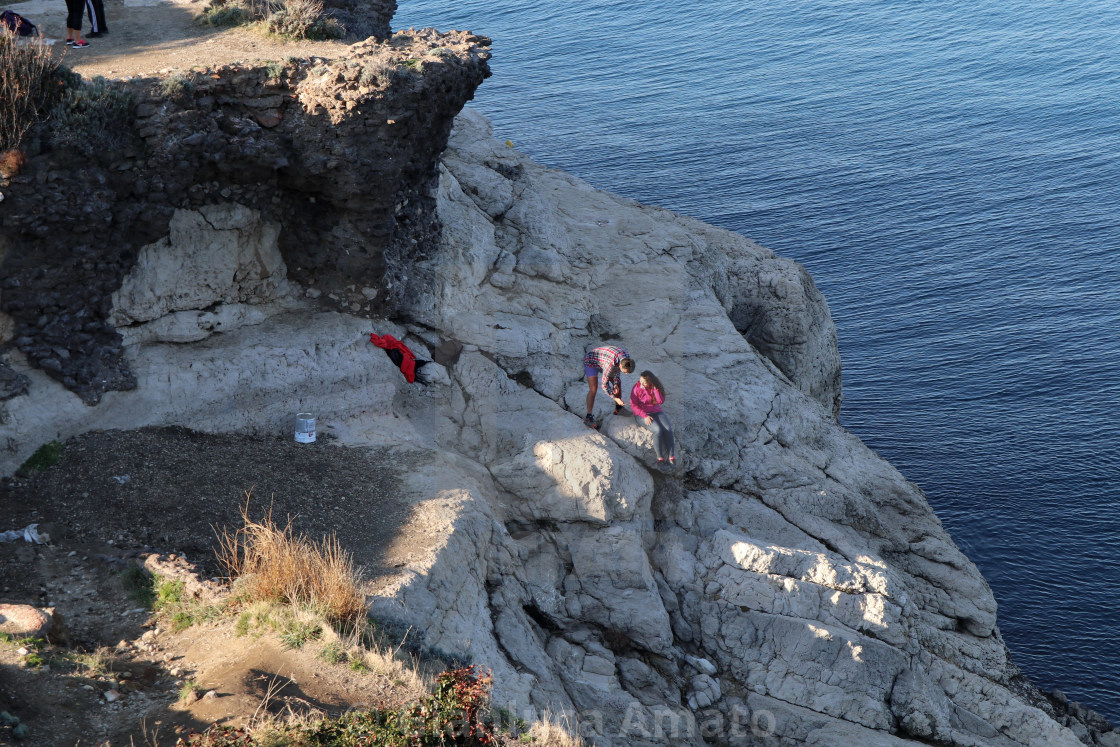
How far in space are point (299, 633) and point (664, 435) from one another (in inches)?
329

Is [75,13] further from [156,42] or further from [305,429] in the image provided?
[305,429]

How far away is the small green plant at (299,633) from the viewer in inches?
432

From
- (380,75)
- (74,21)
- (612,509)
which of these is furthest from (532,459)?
(74,21)

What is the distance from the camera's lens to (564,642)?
50.9 ft

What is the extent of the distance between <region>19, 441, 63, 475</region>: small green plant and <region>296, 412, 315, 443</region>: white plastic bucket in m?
3.67

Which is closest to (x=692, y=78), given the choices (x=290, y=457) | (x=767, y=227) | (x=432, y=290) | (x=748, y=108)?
(x=748, y=108)

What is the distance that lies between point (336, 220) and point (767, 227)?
29.5m

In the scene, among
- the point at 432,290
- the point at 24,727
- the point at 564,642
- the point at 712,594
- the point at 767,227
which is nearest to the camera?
the point at 24,727

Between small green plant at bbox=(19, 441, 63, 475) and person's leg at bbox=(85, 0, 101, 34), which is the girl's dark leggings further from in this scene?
person's leg at bbox=(85, 0, 101, 34)

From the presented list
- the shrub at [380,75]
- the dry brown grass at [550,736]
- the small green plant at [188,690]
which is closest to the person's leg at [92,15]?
the shrub at [380,75]

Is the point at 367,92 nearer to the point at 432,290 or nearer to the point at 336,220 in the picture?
the point at 336,220

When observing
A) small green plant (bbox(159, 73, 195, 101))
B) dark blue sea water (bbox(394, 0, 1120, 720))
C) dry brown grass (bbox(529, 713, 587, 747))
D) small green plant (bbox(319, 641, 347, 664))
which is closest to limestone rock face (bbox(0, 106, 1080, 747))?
small green plant (bbox(319, 641, 347, 664))

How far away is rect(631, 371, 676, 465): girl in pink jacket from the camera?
17.3 metres

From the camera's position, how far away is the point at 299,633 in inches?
434
